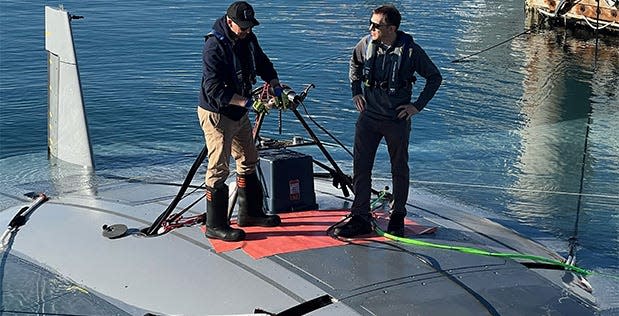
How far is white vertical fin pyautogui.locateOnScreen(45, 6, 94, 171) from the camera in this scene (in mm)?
7477

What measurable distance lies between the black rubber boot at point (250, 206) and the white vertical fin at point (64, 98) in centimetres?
289

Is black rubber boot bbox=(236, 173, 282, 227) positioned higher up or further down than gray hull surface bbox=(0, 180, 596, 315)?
higher up

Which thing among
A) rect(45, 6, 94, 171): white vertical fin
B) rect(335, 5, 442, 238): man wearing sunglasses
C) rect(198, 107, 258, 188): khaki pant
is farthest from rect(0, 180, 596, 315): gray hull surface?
rect(45, 6, 94, 171): white vertical fin

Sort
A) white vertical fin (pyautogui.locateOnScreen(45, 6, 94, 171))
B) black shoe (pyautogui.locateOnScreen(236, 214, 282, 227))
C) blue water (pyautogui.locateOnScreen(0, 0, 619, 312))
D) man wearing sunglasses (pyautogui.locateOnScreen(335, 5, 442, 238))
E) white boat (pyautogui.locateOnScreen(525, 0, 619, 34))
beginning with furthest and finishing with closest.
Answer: white boat (pyautogui.locateOnScreen(525, 0, 619, 34))
blue water (pyautogui.locateOnScreen(0, 0, 619, 312))
white vertical fin (pyautogui.locateOnScreen(45, 6, 94, 171))
black shoe (pyautogui.locateOnScreen(236, 214, 282, 227))
man wearing sunglasses (pyautogui.locateOnScreen(335, 5, 442, 238))

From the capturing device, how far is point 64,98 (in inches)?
300

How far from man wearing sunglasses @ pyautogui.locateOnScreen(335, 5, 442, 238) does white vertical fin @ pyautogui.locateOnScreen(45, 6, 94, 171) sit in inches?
132

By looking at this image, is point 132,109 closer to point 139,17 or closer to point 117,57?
point 117,57

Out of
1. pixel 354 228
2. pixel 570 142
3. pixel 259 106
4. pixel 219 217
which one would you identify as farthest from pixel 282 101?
pixel 570 142

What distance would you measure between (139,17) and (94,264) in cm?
1689

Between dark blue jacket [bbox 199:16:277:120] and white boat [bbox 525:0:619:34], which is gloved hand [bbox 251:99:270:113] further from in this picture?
white boat [bbox 525:0:619:34]

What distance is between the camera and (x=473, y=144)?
11.3 m

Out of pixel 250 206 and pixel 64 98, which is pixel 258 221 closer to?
pixel 250 206

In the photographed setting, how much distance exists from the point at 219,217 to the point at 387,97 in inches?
48.1

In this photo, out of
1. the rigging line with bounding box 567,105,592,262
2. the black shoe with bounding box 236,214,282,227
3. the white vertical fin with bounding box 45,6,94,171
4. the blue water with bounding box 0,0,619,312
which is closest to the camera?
the black shoe with bounding box 236,214,282,227
